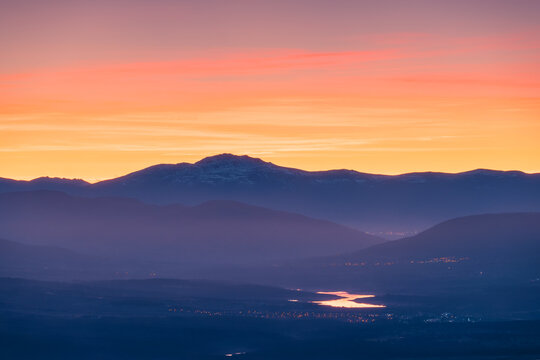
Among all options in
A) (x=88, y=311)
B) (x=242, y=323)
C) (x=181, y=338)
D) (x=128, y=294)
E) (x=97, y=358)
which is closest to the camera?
(x=97, y=358)

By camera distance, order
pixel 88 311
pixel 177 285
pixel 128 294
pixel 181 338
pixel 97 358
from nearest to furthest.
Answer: pixel 97 358 → pixel 181 338 → pixel 88 311 → pixel 128 294 → pixel 177 285

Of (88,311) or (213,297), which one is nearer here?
(88,311)

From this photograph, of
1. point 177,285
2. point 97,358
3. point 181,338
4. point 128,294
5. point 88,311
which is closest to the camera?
point 97,358

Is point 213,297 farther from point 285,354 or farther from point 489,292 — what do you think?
point 285,354

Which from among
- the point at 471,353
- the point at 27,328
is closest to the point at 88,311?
the point at 27,328

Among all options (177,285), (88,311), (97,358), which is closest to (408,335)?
(97,358)

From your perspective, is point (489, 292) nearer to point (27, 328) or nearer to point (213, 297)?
point (213, 297)

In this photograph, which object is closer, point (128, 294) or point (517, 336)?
point (517, 336)

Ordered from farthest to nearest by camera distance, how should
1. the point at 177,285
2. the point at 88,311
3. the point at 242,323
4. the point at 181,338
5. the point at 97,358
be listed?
the point at 177,285 < the point at 88,311 < the point at 242,323 < the point at 181,338 < the point at 97,358

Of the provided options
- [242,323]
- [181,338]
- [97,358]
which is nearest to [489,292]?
[242,323]
